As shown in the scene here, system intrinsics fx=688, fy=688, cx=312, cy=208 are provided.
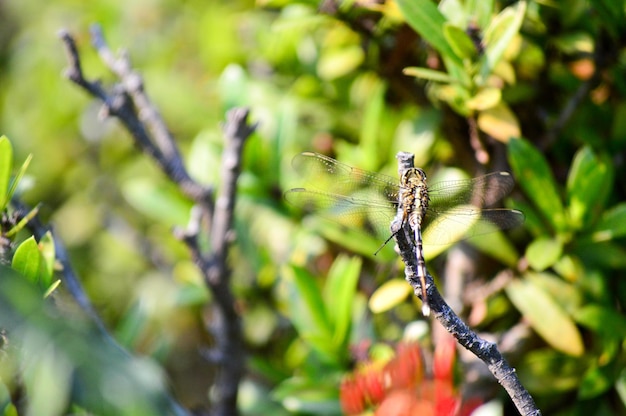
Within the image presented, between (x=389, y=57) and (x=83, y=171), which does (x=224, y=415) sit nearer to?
(x=389, y=57)

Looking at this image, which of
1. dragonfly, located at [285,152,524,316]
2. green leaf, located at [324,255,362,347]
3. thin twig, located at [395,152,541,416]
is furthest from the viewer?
A: green leaf, located at [324,255,362,347]

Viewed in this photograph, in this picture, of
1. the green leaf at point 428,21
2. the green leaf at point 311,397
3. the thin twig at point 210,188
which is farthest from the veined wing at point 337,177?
the green leaf at point 311,397

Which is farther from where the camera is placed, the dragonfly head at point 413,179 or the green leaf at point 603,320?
the green leaf at point 603,320

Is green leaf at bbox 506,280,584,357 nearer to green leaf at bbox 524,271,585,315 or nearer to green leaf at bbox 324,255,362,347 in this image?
green leaf at bbox 524,271,585,315

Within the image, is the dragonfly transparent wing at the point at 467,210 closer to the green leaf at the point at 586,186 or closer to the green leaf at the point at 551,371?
the green leaf at the point at 586,186

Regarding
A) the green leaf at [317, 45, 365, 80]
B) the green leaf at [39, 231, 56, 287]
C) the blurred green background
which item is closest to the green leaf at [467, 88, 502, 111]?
the blurred green background

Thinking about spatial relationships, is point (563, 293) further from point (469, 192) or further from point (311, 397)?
point (311, 397)

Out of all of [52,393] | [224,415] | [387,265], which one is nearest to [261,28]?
[387,265]
